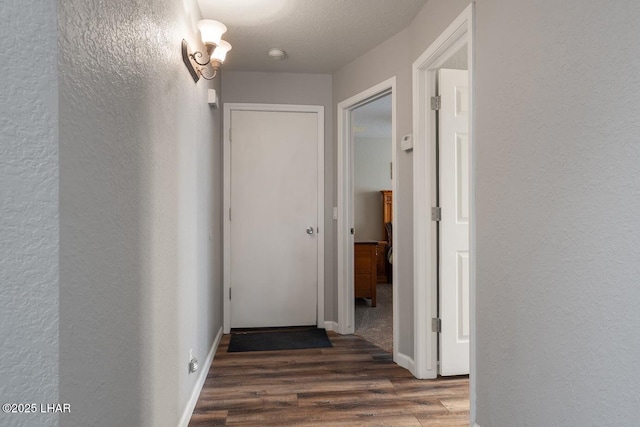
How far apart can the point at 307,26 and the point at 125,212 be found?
2.16 meters

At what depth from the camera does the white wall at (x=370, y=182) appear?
6363 mm

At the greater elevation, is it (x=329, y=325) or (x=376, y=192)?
(x=376, y=192)

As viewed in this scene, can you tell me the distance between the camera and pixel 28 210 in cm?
68

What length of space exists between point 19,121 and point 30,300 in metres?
0.32

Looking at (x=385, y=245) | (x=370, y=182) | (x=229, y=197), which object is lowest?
(x=385, y=245)

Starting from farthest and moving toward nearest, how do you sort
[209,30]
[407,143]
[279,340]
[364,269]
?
[364,269] < [279,340] < [407,143] < [209,30]

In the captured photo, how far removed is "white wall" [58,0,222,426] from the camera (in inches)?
30.5

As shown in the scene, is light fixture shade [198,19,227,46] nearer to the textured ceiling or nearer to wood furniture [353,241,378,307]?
the textured ceiling

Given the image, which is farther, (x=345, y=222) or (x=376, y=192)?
(x=376, y=192)

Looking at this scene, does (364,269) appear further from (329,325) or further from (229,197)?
(229,197)

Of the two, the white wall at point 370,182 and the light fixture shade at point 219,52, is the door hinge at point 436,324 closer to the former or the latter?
the light fixture shade at point 219,52

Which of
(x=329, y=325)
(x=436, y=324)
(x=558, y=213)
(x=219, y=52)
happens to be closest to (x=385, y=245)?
(x=329, y=325)

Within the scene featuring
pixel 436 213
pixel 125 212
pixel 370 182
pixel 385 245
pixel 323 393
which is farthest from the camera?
pixel 370 182

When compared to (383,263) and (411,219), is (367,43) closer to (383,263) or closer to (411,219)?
(411,219)
